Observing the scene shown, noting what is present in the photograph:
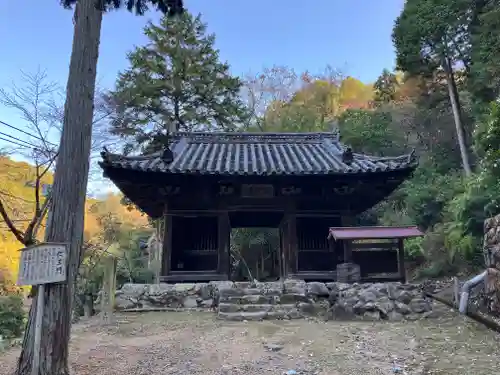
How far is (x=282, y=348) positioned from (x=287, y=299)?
2.49m

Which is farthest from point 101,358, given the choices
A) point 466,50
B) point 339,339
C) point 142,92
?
point 466,50

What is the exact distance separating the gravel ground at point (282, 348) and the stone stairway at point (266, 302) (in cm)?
34

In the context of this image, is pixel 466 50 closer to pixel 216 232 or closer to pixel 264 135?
pixel 264 135

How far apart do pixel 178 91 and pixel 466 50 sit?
14539 mm

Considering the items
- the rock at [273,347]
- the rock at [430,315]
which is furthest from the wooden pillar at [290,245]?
the rock at [273,347]

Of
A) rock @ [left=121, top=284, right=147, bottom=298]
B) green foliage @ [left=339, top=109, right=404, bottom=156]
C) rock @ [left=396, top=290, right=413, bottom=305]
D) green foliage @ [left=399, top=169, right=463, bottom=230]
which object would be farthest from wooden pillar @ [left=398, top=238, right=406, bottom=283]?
green foliage @ [left=339, top=109, right=404, bottom=156]

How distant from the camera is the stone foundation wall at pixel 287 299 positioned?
295 inches

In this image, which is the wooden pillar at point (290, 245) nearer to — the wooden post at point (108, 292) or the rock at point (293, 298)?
the rock at point (293, 298)

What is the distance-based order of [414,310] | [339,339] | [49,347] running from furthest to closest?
1. [414,310]
2. [339,339]
3. [49,347]

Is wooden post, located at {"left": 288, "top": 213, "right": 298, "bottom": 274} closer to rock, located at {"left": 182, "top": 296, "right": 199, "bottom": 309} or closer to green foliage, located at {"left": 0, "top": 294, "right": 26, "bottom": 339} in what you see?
rock, located at {"left": 182, "top": 296, "right": 199, "bottom": 309}

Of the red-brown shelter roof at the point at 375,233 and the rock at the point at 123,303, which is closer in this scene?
the red-brown shelter roof at the point at 375,233

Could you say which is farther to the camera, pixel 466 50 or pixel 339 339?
pixel 466 50

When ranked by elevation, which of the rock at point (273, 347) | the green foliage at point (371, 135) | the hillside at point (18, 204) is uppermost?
the green foliage at point (371, 135)

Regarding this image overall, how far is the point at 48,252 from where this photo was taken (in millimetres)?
4422
